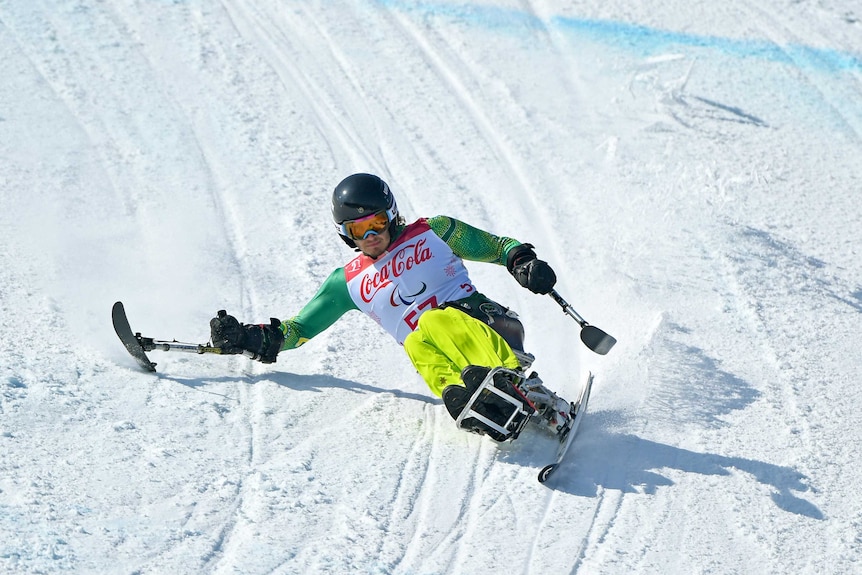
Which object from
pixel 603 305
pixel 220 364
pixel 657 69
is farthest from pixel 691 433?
pixel 657 69

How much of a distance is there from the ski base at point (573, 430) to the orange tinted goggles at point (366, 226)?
1450mm

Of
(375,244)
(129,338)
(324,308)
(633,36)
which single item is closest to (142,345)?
(129,338)

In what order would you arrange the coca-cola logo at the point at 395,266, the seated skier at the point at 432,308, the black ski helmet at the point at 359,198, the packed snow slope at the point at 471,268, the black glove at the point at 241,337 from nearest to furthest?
the packed snow slope at the point at 471,268, the seated skier at the point at 432,308, the black ski helmet at the point at 359,198, the black glove at the point at 241,337, the coca-cola logo at the point at 395,266

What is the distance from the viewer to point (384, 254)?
19.7ft

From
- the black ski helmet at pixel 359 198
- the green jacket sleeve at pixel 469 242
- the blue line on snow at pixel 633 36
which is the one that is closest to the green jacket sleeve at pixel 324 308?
the black ski helmet at pixel 359 198

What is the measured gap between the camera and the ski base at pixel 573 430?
5035mm

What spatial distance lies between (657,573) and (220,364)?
288 centimetres

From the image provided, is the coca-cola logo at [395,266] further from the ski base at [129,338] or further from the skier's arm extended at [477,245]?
the ski base at [129,338]

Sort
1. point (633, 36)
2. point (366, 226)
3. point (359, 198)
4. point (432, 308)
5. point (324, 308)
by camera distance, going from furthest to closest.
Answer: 1. point (633, 36)
2. point (324, 308)
3. point (432, 308)
4. point (366, 226)
5. point (359, 198)

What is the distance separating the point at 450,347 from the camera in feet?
17.9

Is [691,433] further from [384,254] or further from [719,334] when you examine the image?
[384,254]

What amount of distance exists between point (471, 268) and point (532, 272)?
1.83 m

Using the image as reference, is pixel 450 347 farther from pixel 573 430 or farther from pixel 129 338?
pixel 129 338

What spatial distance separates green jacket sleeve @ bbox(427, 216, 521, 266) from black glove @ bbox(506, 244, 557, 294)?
141 mm
